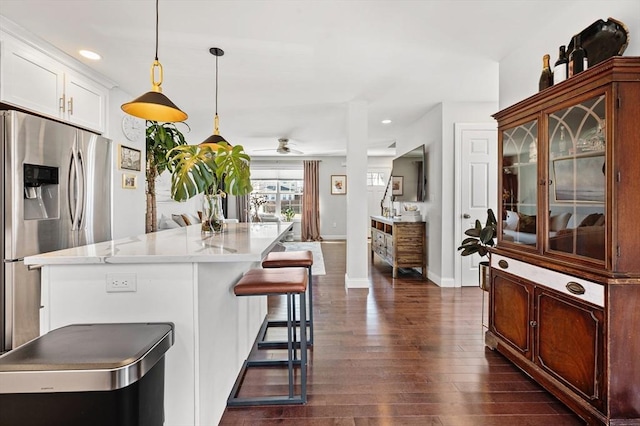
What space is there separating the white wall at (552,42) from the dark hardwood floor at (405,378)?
2029 mm

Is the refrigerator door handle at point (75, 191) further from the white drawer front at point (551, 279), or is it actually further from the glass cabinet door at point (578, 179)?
the glass cabinet door at point (578, 179)

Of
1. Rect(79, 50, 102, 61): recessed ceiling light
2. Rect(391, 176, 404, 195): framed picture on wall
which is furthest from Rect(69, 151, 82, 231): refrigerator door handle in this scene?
Rect(391, 176, 404, 195): framed picture on wall

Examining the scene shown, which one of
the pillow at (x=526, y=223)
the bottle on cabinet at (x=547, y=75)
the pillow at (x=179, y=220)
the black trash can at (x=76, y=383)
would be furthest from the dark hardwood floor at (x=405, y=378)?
the pillow at (x=179, y=220)

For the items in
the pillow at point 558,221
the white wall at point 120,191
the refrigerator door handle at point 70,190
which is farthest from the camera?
the white wall at point 120,191

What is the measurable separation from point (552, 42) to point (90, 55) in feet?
12.8

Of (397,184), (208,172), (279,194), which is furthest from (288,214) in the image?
(208,172)

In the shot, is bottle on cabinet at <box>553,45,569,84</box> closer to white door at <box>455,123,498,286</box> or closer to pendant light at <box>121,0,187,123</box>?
pendant light at <box>121,0,187,123</box>

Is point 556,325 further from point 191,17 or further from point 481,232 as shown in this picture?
point 191,17

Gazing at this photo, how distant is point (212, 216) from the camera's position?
2.35m

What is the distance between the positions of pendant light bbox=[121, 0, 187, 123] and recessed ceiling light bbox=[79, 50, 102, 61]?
1450 millimetres

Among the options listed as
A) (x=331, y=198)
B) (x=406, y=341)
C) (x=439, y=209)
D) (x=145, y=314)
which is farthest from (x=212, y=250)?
(x=331, y=198)

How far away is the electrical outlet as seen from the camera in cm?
133

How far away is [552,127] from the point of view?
188 centimetres

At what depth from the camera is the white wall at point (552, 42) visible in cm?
178
